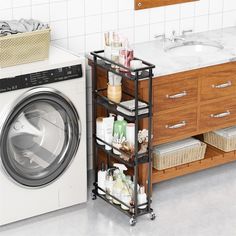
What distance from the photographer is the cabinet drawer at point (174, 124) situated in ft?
15.8

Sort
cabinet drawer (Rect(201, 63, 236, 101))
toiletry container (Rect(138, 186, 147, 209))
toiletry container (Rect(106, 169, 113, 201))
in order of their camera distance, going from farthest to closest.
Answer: cabinet drawer (Rect(201, 63, 236, 101)), toiletry container (Rect(106, 169, 113, 201)), toiletry container (Rect(138, 186, 147, 209))

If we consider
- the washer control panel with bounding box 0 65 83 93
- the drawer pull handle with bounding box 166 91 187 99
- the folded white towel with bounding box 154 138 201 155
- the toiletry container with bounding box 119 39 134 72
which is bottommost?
the folded white towel with bounding box 154 138 201 155

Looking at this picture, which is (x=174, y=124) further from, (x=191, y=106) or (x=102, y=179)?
(x=102, y=179)

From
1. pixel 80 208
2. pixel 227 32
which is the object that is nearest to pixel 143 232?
pixel 80 208

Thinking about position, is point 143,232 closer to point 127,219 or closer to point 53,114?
point 127,219

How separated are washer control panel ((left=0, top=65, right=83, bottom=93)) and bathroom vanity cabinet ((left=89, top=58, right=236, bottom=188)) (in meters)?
0.37

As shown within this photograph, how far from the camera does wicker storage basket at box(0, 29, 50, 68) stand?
4.30m

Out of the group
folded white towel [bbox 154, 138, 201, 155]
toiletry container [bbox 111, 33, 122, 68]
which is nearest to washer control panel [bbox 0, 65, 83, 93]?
toiletry container [bbox 111, 33, 122, 68]

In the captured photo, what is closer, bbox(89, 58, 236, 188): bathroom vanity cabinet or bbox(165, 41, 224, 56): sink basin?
bbox(89, 58, 236, 188): bathroom vanity cabinet

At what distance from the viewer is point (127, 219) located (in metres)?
4.72

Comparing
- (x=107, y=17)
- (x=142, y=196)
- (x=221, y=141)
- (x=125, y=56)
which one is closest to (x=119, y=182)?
(x=142, y=196)

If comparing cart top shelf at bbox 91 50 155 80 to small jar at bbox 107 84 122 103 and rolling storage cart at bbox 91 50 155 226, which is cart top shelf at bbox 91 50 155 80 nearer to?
rolling storage cart at bbox 91 50 155 226

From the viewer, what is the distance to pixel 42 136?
462 cm

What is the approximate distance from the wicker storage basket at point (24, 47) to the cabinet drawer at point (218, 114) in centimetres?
115
